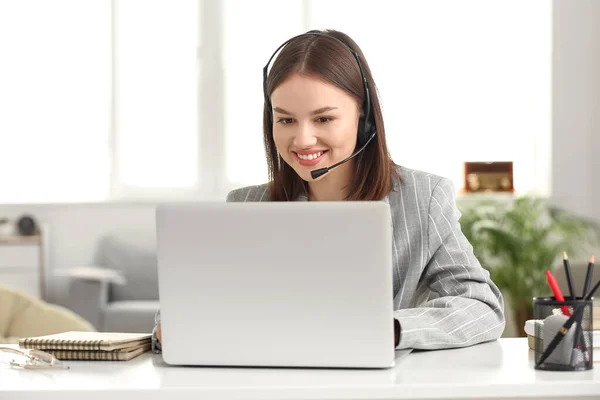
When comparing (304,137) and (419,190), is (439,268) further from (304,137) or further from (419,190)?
(304,137)

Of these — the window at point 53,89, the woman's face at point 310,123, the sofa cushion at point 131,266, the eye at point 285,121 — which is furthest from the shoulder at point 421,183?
the window at point 53,89

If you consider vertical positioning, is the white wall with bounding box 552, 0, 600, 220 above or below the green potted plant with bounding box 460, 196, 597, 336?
above

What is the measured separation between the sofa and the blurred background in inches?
10.7

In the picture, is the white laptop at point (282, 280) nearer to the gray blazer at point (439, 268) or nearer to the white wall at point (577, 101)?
the gray blazer at point (439, 268)

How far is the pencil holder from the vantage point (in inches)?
58.2

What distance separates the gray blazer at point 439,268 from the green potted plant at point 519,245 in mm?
3760

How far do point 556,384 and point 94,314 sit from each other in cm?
461

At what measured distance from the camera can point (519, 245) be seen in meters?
5.75

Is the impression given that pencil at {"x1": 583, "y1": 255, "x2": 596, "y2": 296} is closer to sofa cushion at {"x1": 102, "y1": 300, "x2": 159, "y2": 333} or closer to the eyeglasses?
the eyeglasses

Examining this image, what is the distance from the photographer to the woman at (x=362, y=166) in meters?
1.88

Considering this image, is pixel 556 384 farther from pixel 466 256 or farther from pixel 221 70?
Result: pixel 221 70

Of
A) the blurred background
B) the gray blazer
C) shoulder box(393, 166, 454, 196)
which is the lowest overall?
the gray blazer

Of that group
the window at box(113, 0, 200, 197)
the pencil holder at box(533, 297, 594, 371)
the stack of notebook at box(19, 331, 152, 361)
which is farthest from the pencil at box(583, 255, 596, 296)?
the window at box(113, 0, 200, 197)

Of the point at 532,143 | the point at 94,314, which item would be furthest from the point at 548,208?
the point at 94,314
